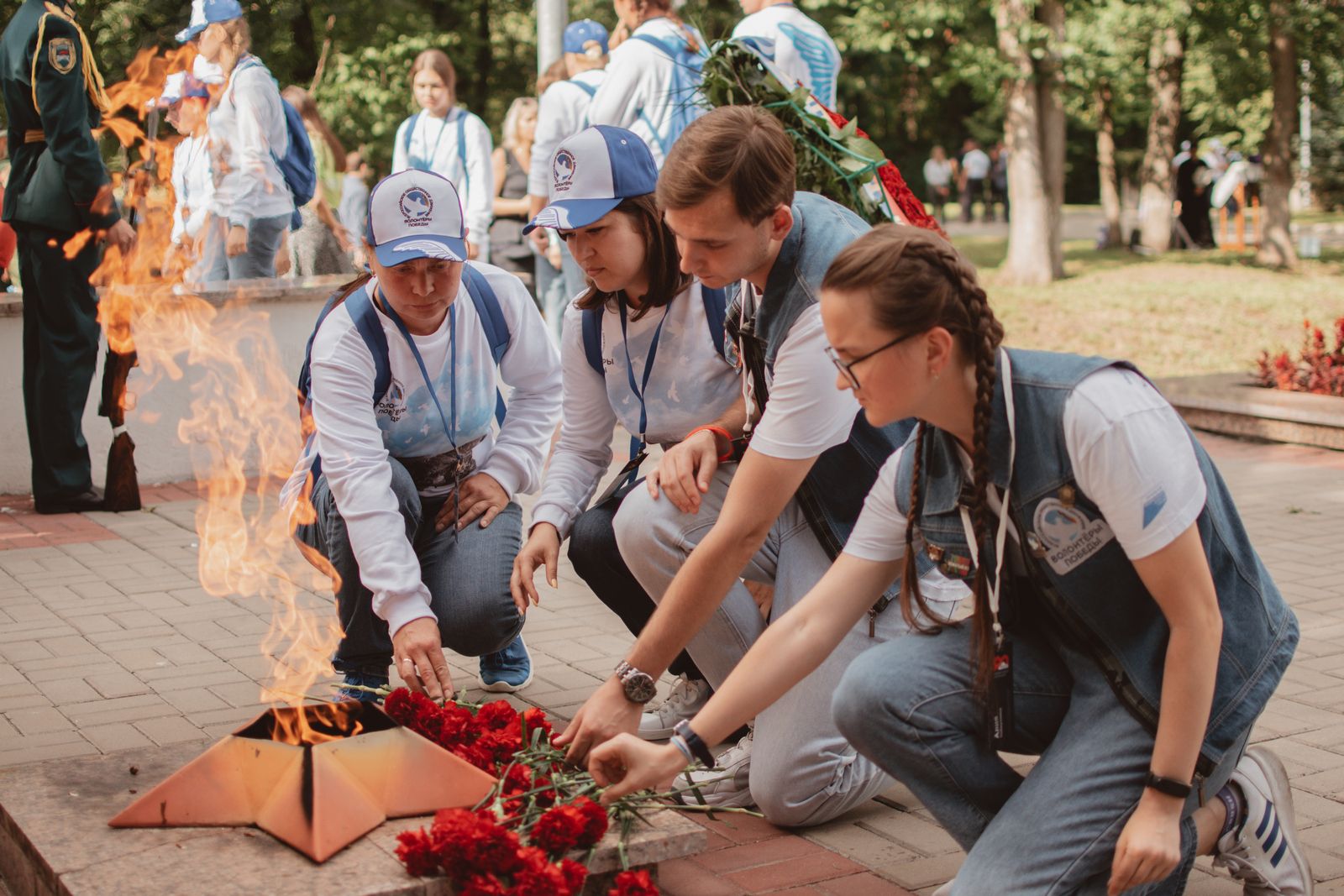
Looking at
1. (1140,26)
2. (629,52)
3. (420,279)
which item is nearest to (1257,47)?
(1140,26)

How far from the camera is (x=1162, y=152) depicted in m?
23.5

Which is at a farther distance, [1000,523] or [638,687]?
[638,687]

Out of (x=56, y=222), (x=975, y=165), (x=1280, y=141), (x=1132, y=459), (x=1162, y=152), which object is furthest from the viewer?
(x=975, y=165)

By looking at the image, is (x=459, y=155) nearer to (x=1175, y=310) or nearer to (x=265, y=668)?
(x=265, y=668)

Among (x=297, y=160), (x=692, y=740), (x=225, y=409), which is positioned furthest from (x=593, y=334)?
(x=297, y=160)

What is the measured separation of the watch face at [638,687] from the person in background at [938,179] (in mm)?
33606

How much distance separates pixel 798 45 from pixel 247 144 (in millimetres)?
3044

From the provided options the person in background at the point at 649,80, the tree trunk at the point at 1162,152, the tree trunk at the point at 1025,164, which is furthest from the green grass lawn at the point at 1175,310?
the person in background at the point at 649,80

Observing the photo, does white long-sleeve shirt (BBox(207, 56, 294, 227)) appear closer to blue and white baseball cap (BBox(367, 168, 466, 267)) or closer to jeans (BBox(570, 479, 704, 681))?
blue and white baseball cap (BBox(367, 168, 466, 267))

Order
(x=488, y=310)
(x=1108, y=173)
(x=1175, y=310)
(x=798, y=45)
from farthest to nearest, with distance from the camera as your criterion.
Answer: (x=1108, y=173), (x=1175, y=310), (x=798, y=45), (x=488, y=310)

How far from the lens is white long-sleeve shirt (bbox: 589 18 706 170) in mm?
7414

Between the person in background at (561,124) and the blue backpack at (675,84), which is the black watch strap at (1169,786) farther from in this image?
the person in background at (561,124)

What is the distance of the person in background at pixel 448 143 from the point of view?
935 centimetres

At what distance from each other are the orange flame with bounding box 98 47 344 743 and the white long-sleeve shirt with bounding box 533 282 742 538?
0.72 m
